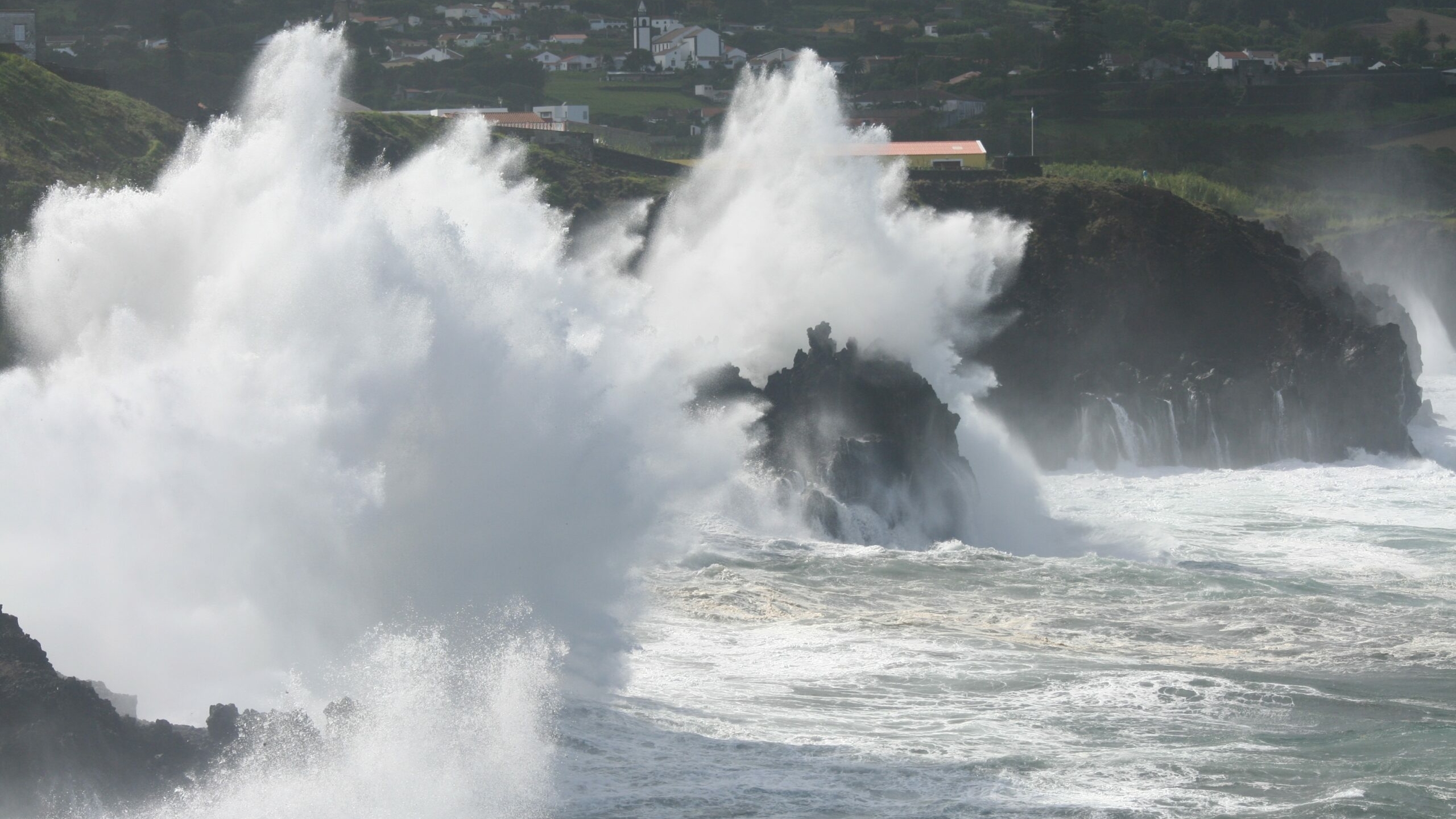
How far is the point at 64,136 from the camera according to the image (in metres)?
40.5

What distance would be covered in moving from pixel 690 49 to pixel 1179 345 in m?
70.6

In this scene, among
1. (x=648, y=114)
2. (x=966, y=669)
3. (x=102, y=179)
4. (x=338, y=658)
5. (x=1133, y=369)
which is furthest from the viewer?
(x=648, y=114)

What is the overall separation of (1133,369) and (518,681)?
28.1 meters

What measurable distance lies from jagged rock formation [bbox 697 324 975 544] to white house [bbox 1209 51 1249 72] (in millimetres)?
66393

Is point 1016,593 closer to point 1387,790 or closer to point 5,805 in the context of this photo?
point 1387,790

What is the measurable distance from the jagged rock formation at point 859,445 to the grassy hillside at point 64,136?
15.5m

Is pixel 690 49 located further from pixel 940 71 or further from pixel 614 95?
pixel 940 71

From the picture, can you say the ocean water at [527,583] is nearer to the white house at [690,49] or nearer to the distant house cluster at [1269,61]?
the distant house cluster at [1269,61]

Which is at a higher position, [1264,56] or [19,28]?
[1264,56]

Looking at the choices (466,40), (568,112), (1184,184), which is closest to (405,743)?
(1184,184)

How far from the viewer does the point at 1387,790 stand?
52.7 ft

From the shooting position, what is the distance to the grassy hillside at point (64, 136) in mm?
35625

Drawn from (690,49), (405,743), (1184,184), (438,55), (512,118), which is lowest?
(405,743)

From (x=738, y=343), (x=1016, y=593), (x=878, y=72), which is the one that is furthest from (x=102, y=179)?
(x=878, y=72)
